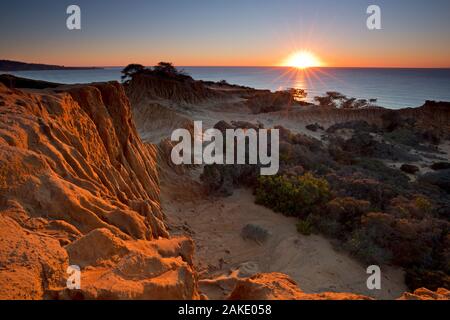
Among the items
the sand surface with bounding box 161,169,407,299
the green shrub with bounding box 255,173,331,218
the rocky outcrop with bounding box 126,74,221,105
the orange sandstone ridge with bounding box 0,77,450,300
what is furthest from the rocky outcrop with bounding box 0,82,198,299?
the rocky outcrop with bounding box 126,74,221,105

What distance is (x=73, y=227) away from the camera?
3957 millimetres

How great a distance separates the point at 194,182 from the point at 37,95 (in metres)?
5.46

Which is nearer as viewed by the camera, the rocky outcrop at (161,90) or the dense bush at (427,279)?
the dense bush at (427,279)

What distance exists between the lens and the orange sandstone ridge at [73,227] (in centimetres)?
297

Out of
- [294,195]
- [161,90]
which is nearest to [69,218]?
[294,195]

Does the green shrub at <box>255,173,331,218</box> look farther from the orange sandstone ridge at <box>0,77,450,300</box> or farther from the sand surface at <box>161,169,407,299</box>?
the orange sandstone ridge at <box>0,77,450,300</box>

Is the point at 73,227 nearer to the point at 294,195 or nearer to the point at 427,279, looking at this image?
the point at 294,195

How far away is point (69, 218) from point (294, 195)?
6.47m

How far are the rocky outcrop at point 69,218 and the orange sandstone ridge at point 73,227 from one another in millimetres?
11

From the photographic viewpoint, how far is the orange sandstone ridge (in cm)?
297

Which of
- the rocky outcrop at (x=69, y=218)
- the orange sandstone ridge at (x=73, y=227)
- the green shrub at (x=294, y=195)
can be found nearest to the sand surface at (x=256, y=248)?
the green shrub at (x=294, y=195)

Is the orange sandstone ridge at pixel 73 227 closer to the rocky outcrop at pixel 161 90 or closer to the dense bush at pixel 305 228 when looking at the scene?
the dense bush at pixel 305 228
